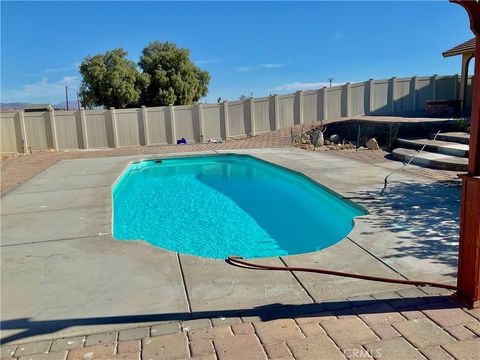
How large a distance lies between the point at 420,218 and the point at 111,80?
83.8 feet

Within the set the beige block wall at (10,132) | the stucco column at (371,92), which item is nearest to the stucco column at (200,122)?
the beige block wall at (10,132)

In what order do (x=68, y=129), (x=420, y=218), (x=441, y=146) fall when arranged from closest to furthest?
1. (x=420, y=218)
2. (x=441, y=146)
3. (x=68, y=129)

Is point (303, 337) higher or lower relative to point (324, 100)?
lower

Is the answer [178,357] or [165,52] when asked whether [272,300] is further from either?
[165,52]

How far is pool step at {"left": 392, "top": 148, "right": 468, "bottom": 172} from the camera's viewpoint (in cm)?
834

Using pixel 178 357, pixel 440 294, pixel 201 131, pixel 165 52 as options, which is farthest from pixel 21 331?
pixel 165 52

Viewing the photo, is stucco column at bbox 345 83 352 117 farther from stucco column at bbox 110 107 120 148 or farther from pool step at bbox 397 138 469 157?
stucco column at bbox 110 107 120 148

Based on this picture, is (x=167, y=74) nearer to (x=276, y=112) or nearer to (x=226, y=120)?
(x=226, y=120)

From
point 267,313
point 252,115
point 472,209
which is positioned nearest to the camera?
→ point 472,209

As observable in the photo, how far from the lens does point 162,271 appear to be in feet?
12.0

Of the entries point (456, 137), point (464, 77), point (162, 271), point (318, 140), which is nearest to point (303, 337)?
point (162, 271)

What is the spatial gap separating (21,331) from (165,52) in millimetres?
29200

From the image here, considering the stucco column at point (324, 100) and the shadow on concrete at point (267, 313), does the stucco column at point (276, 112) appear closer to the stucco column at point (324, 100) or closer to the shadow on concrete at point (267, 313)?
the stucco column at point (324, 100)

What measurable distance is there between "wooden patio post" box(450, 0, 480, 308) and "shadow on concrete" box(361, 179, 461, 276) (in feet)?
2.01
